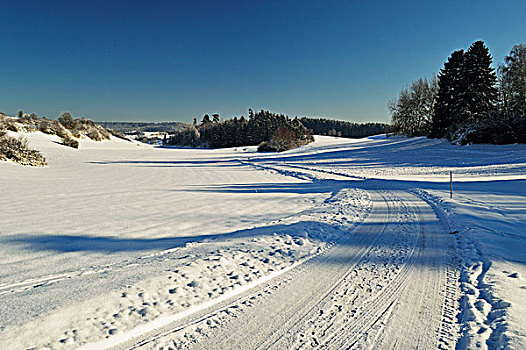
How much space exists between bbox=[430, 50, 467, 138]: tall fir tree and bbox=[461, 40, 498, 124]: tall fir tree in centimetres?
66

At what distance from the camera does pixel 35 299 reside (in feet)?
10.0

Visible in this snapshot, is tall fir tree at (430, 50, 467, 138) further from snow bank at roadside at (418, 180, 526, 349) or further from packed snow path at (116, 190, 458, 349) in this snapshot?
packed snow path at (116, 190, 458, 349)

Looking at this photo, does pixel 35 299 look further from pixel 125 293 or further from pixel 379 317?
pixel 379 317

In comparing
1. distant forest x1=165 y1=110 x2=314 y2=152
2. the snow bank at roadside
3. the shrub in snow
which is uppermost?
distant forest x1=165 y1=110 x2=314 y2=152

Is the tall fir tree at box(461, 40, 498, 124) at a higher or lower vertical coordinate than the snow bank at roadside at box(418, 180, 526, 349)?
higher

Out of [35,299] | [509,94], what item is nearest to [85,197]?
[35,299]

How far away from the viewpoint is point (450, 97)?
35.7m

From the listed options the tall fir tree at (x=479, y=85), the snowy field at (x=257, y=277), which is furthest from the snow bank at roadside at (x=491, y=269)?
the tall fir tree at (x=479, y=85)

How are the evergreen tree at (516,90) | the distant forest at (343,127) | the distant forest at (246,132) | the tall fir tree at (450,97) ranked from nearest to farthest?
the evergreen tree at (516,90) → the tall fir tree at (450,97) → the distant forest at (246,132) → the distant forest at (343,127)

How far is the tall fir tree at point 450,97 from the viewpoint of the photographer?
108 ft

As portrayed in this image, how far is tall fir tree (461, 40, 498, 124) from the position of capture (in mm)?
31297

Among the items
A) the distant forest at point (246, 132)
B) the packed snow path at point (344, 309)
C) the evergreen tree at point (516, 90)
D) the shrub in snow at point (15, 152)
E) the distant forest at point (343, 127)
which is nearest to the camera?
the packed snow path at point (344, 309)

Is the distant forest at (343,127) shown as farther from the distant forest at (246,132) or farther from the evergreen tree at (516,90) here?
the evergreen tree at (516,90)

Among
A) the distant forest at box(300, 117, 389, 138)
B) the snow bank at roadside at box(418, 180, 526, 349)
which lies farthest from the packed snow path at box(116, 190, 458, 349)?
the distant forest at box(300, 117, 389, 138)
